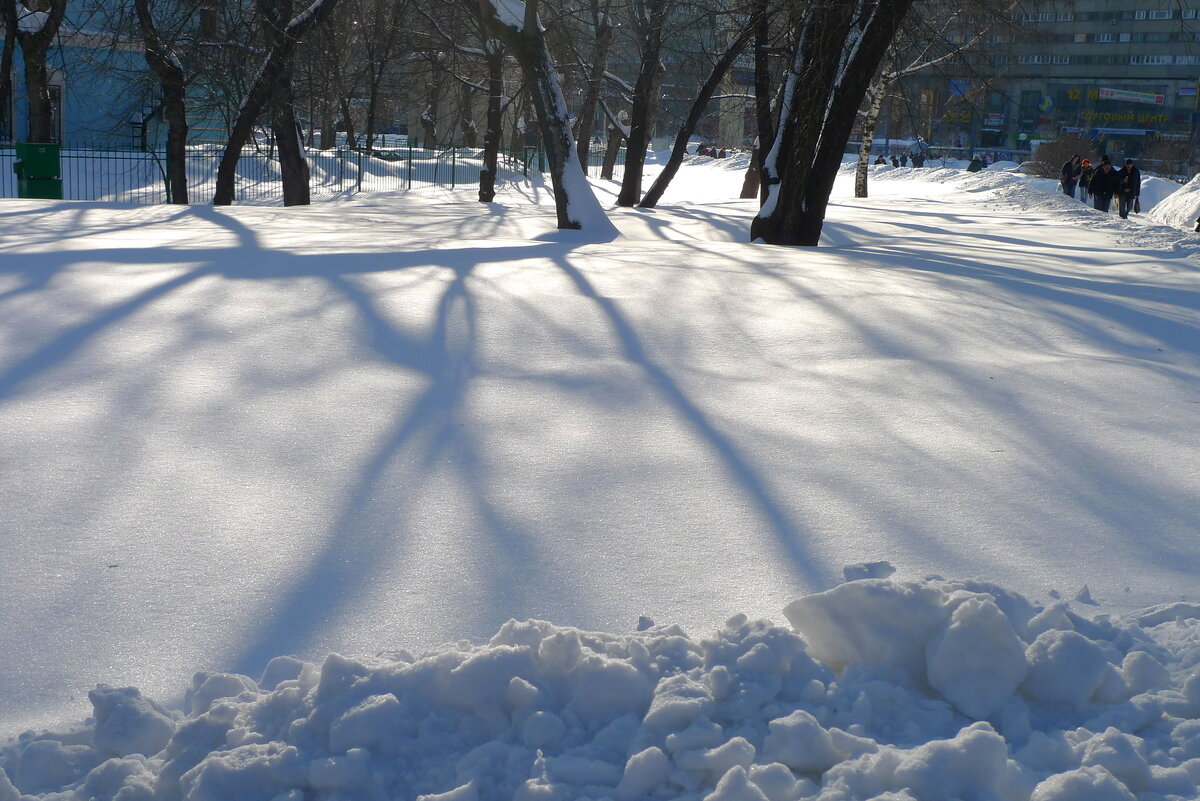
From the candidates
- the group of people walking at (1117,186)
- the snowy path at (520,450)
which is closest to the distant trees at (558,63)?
the snowy path at (520,450)

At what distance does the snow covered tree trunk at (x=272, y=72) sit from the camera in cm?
1477

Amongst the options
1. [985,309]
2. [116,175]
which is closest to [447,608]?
[985,309]

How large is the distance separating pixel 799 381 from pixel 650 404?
38.2 inches

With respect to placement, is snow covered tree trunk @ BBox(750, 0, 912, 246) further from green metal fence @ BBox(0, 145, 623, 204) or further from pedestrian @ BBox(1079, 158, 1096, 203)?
pedestrian @ BBox(1079, 158, 1096, 203)

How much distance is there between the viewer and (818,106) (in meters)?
11.8

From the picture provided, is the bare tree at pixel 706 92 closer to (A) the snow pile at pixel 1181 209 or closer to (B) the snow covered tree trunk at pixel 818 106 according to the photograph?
(B) the snow covered tree trunk at pixel 818 106

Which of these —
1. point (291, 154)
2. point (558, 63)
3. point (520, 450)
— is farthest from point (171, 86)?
point (520, 450)

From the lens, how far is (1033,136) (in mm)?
86125

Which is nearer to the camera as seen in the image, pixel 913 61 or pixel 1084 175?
pixel 913 61

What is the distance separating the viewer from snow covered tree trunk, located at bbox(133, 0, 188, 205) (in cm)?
1579

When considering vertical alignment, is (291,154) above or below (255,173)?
above

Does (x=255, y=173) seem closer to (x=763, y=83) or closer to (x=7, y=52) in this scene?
(x=7, y=52)

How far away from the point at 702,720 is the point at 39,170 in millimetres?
19220

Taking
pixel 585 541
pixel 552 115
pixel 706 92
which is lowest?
pixel 585 541
